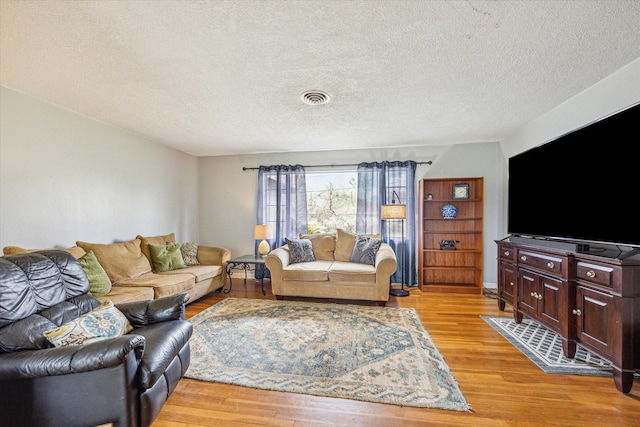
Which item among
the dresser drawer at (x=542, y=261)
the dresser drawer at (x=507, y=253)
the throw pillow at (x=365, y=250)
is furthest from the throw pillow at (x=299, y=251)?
the dresser drawer at (x=542, y=261)

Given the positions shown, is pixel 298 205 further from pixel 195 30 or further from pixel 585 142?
pixel 585 142

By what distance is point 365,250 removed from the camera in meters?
4.05

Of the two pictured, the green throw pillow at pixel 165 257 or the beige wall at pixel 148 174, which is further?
the green throw pillow at pixel 165 257

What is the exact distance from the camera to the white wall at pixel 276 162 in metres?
4.40

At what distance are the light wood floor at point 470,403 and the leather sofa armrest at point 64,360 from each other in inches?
25.1

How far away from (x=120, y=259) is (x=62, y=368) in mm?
2328

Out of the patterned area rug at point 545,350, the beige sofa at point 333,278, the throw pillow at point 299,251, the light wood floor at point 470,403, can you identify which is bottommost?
the light wood floor at point 470,403

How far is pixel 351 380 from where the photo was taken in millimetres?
1963

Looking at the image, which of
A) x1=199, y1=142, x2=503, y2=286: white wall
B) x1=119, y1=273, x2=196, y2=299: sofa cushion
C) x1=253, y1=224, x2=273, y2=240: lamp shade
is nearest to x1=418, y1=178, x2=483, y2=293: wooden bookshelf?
x1=199, y1=142, x2=503, y2=286: white wall

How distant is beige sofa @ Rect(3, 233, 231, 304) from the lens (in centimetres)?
284

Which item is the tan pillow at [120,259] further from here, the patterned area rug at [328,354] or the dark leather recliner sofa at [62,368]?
the dark leather recliner sofa at [62,368]

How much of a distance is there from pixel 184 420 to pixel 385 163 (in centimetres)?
420

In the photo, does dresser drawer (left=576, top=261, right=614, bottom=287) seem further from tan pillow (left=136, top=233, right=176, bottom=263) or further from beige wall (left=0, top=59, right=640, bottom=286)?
tan pillow (left=136, top=233, right=176, bottom=263)

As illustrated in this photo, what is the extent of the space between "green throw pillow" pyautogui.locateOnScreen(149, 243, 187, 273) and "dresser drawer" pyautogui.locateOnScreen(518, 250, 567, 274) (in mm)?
4349
